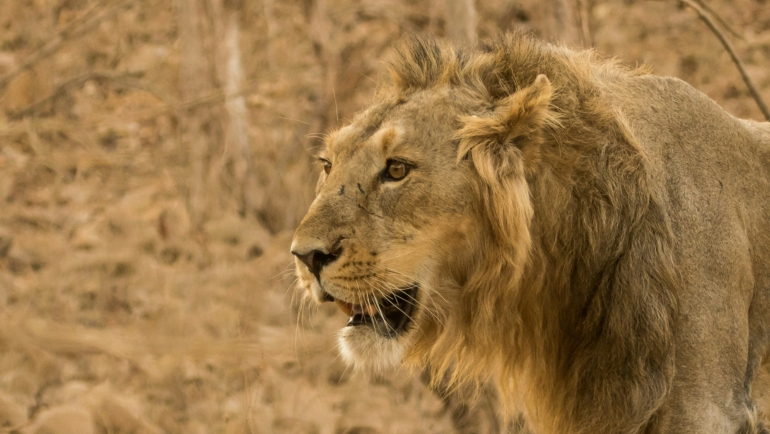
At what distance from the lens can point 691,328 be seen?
8.92ft

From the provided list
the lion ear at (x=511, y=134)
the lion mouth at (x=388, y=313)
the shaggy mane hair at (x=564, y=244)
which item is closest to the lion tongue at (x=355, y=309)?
the lion mouth at (x=388, y=313)

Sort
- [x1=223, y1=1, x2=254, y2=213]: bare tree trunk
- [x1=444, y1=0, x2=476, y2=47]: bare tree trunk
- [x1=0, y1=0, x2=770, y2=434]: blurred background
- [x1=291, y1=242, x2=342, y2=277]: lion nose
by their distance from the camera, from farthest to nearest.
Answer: [x1=223, y1=1, x2=254, y2=213]: bare tree trunk → [x1=444, y1=0, x2=476, y2=47]: bare tree trunk → [x1=0, y1=0, x2=770, y2=434]: blurred background → [x1=291, y1=242, x2=342, y2=277]: lion nose

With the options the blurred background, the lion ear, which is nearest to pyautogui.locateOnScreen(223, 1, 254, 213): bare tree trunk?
the blurred background

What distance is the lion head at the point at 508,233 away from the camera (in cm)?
274

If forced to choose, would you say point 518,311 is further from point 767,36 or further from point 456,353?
point 767,36

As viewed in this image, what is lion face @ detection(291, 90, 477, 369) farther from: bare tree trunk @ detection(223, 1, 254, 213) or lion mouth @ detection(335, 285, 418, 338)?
bare tree trunk @ detection(223, 1, 254, 213)

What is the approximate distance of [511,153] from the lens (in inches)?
110

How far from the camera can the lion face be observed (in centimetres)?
274

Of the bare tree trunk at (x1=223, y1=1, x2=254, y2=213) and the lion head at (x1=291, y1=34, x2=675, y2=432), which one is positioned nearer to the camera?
the lion head at (x1=291, y1=34, x2=675, y2=432)

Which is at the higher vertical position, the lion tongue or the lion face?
the lion face

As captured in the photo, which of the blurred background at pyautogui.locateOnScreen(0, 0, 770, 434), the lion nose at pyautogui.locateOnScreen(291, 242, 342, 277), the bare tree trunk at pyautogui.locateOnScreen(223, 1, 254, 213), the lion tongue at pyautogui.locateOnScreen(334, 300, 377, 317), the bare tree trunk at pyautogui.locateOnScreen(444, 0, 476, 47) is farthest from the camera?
the bare tree trunk at pyautogui.locateOnScreen(223, 1, 254, 213)

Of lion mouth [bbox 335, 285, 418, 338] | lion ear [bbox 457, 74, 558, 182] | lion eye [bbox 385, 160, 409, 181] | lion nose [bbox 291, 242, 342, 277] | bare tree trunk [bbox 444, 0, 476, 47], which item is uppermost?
bare tree trunk [bbox 444, 0, 476, 47]

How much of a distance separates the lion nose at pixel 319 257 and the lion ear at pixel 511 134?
53cm

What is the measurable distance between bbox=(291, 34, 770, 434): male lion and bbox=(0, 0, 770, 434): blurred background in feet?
1.57
